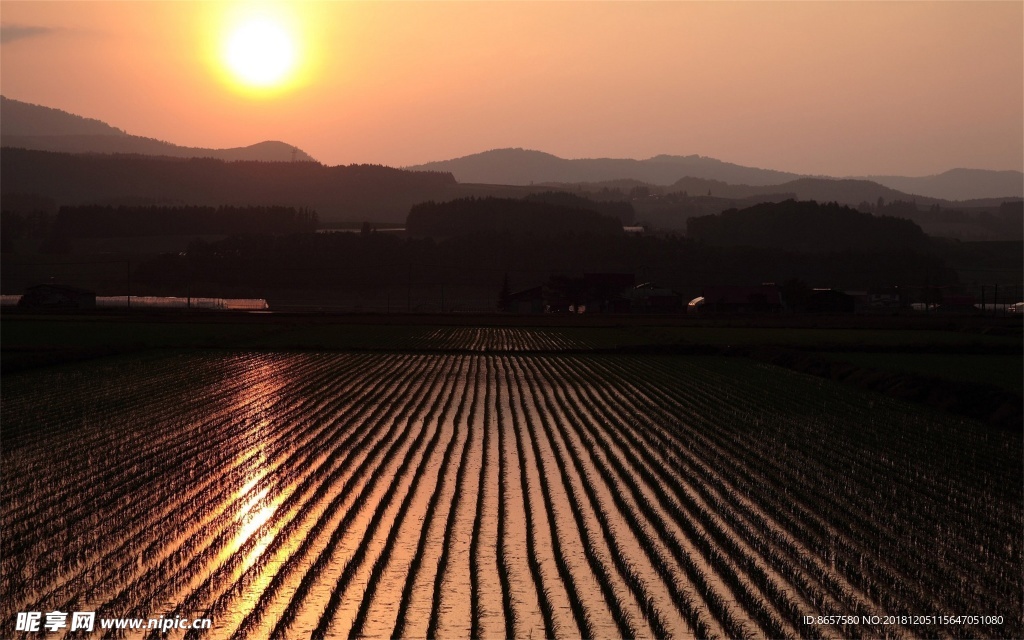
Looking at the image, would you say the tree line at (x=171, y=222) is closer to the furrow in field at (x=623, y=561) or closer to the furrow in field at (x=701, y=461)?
the furrow in field at (x=701, y=461)

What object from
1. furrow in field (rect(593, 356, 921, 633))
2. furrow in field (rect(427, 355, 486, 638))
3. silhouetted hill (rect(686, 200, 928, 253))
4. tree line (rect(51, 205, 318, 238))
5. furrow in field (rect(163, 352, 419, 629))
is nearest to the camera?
furrow in field (rect(427, 355, 486, 638))

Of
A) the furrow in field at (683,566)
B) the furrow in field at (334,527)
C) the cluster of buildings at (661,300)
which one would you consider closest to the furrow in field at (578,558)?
the furrow in field at (683,566)

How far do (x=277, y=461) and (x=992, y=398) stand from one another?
17.5 m

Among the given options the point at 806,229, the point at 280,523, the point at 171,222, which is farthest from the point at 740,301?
the point at 171,222

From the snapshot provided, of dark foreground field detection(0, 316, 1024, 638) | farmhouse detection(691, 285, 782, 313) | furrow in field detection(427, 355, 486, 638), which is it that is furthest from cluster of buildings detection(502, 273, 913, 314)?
furrow in field detection(427, 355, 486, 638)

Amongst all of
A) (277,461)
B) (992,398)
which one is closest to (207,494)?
(277,461)

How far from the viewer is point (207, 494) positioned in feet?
48.8

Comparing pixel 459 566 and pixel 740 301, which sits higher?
pixel 459 566

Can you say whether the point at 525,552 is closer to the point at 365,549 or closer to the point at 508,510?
the point at 365,549

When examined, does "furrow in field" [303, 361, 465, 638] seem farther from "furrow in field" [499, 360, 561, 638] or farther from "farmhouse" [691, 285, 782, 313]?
"farmhouse" [691, 285, 782, 313]

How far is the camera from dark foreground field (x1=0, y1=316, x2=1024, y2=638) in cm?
988

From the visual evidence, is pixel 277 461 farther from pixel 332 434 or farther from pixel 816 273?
pixel 816 273

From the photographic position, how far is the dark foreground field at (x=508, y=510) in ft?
32.4

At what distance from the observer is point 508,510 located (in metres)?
14.0
